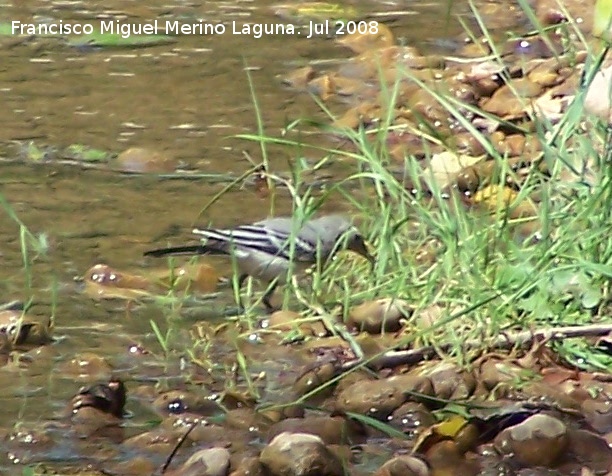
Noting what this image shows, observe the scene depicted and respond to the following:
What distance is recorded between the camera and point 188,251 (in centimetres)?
454

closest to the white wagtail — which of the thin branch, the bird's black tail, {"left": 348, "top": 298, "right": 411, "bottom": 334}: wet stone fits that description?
the bird's black tail

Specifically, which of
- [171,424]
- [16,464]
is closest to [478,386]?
[171,424]

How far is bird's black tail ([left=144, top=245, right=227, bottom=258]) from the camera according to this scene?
4543mm

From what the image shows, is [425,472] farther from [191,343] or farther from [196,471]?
[191,343]

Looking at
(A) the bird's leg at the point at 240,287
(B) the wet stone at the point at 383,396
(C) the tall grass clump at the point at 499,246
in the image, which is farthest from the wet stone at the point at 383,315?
(B) the wet stone at the point at 383,396

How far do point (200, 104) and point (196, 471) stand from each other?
124 inches

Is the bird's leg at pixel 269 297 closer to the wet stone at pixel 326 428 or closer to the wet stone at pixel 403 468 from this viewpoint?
the wet stone at pixel 326 428

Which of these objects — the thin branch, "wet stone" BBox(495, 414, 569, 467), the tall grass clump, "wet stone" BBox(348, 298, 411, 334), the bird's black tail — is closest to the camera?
"wet stone" BBox(495, 414, 569, 467)

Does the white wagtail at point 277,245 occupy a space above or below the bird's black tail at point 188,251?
above

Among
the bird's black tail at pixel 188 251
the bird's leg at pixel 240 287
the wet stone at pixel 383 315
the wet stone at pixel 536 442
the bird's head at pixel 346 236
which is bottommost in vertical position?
the bird's leg at pixel 240 287

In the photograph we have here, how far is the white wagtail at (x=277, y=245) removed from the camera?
171 inches

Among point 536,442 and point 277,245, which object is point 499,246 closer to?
point 277,245

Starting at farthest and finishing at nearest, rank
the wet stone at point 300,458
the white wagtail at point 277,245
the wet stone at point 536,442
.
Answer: the white wagtail at point 277,245 < the wet stone at point 536,442 < the wet stone at point 300,458

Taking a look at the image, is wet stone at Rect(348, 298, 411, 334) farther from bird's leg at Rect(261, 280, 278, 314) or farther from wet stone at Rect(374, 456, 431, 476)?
wet stone at Rect(374, 456, 431, 476)
